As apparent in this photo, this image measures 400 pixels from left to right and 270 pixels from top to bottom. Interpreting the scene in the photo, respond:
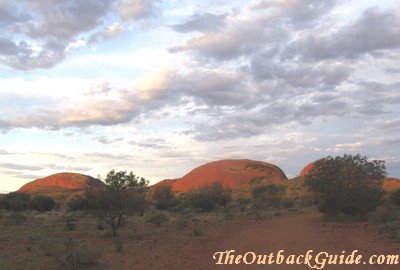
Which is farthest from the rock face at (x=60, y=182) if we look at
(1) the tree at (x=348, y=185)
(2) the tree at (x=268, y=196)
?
(1) the tree at (x=348, y=185)

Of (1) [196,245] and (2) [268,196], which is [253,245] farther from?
(2) [268,196]

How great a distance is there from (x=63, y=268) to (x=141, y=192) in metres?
14.0

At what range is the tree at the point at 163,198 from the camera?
186 ft

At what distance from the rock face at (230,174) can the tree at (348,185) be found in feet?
206

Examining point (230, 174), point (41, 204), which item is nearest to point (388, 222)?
point (41, 204)

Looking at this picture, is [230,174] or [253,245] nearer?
[253,245]

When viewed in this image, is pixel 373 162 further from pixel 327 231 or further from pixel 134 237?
pixel 134 237

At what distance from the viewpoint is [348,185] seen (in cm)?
3116

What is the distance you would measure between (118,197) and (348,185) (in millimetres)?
16078

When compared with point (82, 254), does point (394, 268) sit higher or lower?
lower

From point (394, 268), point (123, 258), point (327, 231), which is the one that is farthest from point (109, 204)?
point (394, 268)

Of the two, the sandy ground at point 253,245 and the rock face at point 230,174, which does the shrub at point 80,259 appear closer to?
the sandy ground at point 253,245

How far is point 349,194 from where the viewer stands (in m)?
30.6

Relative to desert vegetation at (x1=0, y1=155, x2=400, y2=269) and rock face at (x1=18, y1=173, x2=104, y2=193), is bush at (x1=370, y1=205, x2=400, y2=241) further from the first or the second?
rock face at (x1=18, y1=173, x2=104, y2=193)
